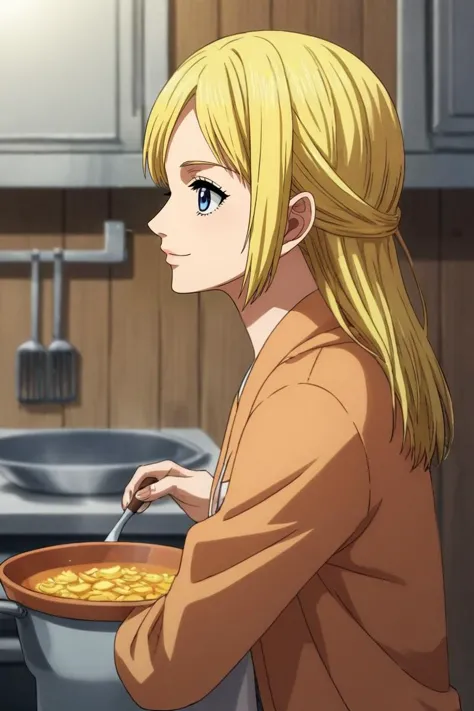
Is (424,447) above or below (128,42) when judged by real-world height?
below

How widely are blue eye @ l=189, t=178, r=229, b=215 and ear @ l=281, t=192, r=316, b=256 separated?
9cm

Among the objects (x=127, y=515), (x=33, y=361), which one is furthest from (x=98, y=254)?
(x=127, y=515)

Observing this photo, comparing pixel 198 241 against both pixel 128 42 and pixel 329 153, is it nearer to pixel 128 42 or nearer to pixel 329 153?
pixel 329 153

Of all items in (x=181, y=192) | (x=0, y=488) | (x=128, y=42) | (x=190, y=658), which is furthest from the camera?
(x=128, y=42)

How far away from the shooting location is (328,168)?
766mm

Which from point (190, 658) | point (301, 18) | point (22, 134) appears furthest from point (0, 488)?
point (301, 18)

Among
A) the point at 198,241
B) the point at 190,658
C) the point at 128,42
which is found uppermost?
the point at 128,42

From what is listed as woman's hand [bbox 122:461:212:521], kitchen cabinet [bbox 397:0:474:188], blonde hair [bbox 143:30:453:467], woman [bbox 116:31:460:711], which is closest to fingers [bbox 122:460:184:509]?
woman's hand [bbox 122:461:212:521]

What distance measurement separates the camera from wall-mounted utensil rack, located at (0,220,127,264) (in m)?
1.39

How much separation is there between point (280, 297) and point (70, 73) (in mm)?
682

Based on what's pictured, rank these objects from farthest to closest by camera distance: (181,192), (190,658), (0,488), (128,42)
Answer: (128,42) → (0,488) → (181,192) → (190,658)

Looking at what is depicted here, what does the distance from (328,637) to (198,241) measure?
1.45ft

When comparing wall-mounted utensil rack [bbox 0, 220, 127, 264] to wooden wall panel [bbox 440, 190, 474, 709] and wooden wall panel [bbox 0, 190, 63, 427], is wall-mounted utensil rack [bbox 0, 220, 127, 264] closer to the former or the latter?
wooden wall panel [bbox 0, 190, 63, 427]

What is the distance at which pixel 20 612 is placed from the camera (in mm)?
769
